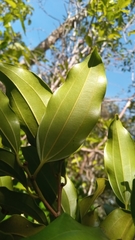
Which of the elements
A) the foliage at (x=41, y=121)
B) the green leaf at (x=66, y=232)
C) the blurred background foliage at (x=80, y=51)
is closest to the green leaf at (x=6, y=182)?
the foliage at (x=41, y=121)

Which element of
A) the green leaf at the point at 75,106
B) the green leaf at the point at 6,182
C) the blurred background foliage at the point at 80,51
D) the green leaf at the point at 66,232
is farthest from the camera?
the blurred background foliage at the point at 80,51

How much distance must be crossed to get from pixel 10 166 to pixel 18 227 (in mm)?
69

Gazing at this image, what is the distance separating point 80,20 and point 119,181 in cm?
213

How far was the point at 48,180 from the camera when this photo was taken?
15.7 inches

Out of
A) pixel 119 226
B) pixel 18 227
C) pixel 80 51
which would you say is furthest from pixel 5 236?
pixel 80 51

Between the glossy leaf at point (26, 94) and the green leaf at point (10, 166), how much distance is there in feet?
0.14

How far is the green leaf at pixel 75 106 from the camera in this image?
0.34 m

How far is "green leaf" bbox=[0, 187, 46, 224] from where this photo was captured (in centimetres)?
37

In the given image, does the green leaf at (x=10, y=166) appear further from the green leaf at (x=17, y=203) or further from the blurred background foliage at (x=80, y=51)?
the blurred background foliage at (x=80, y=51)

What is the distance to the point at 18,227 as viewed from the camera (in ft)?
1.18

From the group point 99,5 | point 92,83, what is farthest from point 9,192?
point 99,5

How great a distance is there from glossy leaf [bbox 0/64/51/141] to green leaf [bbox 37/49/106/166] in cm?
3

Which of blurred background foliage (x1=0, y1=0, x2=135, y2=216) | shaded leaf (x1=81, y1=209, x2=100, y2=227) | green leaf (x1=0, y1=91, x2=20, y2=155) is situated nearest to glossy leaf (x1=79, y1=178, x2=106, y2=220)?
shaded leaf (x1=81, y1=209, x2=100, y2=227)

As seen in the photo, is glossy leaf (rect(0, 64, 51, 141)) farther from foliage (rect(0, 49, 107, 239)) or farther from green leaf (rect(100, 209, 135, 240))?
green leaf (rect(100, 209, 135, 240))
